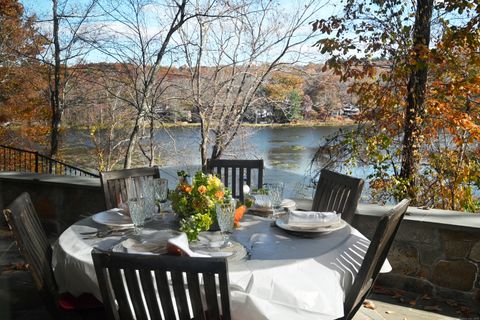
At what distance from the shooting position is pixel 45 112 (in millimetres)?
10148

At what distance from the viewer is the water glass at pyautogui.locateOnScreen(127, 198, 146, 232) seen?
170 cm

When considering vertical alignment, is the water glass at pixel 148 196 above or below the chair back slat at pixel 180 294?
above

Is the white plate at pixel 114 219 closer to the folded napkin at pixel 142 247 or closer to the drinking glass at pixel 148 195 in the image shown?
the drinking glass at pixel 148 195

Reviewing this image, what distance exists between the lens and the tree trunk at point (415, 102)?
163 inches

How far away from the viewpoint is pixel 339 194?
7.80 ft

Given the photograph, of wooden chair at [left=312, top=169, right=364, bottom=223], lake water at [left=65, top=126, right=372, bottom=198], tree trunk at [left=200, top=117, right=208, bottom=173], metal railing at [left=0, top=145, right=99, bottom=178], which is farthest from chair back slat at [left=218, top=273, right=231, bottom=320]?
tree trunk at [left=200, top=117, right=208, bottom=173]

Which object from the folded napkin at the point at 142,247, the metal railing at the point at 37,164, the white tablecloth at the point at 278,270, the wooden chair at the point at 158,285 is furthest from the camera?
the metal railing at the point at 37,164

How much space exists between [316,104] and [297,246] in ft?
21.3

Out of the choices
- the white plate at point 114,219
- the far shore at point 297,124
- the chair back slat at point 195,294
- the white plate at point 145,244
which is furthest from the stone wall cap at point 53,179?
the far shore at point 297,124

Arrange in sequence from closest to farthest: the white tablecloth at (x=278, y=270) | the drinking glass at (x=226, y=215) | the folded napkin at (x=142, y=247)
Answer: the white tablecloth at (x=278, y=270), the folded napkin at (x=142, y=247), the drinking glass at (x=226, y=215)

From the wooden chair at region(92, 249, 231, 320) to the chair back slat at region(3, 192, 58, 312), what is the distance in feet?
1.48

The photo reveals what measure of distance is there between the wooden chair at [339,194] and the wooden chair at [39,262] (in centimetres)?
130

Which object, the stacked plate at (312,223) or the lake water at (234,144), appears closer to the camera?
the stacked plate at (312,223)

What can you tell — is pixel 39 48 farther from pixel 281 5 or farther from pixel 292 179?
pixel 292 179
